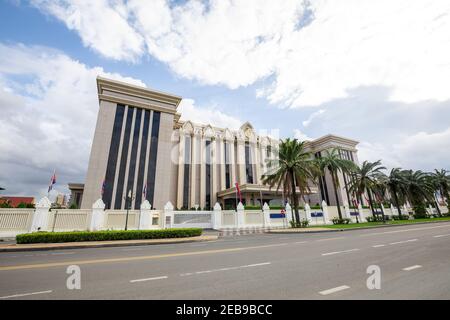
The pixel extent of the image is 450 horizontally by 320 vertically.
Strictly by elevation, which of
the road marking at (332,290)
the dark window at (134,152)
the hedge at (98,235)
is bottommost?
the road marking at (332,290)

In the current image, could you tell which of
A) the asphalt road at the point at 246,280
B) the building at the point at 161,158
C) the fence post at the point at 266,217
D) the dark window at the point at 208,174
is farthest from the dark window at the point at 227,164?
the asphalt road at the point at 246,280

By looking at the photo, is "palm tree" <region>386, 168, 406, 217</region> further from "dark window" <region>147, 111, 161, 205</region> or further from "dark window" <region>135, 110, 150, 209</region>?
"dark window" <region>135, 110, 150, 209</region>

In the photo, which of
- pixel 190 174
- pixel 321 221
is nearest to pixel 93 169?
pixel 190 174

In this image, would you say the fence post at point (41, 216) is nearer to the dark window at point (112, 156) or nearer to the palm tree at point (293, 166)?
the dark window at point (112, 156)

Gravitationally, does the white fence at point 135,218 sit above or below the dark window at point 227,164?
below

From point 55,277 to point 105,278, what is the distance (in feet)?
5.04

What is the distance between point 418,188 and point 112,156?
59.0m

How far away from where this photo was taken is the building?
34.2 meters

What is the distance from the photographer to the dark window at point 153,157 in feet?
119

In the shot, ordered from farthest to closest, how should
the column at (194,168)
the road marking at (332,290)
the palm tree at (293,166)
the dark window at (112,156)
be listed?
the column at (194,168) < the dark window at (112,156) < the palm tree at (293,166) < the road marking at (332,290)

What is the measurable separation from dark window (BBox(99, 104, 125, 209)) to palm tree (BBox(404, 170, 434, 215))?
55.2 meters

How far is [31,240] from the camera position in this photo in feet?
43.8

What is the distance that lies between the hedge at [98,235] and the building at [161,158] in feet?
42.3
